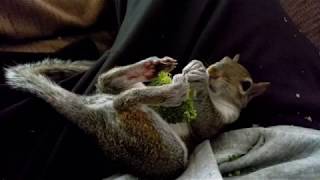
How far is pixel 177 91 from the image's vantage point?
1.15 metres

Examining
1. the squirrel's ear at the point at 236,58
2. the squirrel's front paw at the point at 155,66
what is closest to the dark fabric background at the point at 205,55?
the squirrel's ear at the point at 236,58

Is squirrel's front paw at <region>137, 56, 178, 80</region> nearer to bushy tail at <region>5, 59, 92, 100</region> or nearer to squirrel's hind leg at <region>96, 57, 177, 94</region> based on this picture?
squirrel's hind leg at <region>96, 57, 177, 94</region>

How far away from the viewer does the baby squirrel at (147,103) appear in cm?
117

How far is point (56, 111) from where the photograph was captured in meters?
1.27

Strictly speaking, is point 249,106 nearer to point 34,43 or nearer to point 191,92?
point 191,92

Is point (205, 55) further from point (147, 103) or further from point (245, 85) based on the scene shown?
point (147, 103)

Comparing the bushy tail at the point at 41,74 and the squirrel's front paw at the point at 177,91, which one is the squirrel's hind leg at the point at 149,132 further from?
the bushy tail at the point at 41,74

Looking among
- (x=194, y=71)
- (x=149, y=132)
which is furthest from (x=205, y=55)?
(x=149, y=132)

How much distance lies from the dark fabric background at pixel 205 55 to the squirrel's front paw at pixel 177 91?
0.21 meters

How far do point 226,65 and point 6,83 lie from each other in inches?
19.8

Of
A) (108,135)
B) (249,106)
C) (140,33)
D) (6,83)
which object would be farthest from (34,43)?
(249,106)

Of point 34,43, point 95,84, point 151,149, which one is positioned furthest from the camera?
point 34,43

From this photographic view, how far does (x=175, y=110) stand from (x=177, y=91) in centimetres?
10

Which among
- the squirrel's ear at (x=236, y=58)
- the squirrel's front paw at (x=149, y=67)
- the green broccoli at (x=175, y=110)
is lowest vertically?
the green broccoli at (x=175, y=110)
